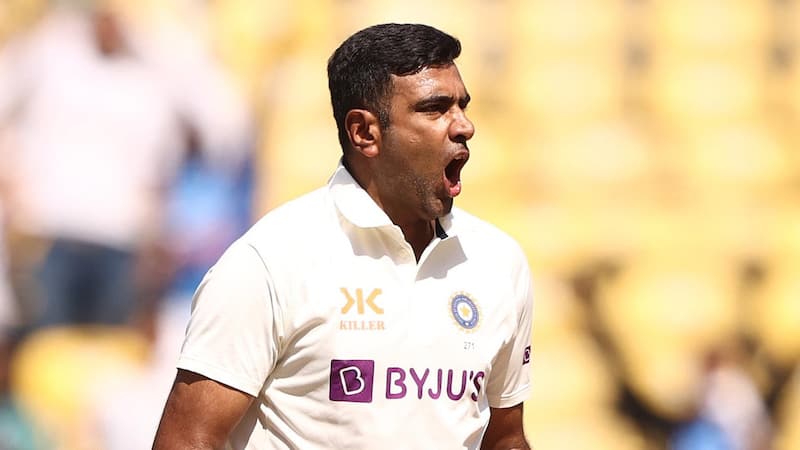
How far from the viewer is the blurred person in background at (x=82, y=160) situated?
584cm

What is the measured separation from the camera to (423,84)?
7.38 feet

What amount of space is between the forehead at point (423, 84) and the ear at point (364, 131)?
66 millimetres

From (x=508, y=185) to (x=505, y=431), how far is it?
155 inches

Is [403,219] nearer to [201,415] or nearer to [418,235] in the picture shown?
[418,235]

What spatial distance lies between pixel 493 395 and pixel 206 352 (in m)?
0.60

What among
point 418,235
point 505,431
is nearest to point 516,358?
point 505,431

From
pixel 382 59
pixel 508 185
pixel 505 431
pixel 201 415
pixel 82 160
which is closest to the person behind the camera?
pixel 201 415

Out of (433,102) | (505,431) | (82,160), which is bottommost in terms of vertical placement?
(505,431)

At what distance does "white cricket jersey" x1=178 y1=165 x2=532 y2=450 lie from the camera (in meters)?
2.14

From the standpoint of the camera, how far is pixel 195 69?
6.07 meters

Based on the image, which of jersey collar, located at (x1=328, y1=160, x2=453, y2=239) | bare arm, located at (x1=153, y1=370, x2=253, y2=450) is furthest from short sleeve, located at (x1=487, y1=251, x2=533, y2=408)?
bare arm, located at (x1=153, y1=370, x2=253, y2=450)

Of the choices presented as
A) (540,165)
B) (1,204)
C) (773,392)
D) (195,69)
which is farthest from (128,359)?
(773,392)

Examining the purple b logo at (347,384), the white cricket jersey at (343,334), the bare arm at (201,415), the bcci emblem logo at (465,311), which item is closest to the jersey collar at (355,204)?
the white cricket jersey at (343,334)

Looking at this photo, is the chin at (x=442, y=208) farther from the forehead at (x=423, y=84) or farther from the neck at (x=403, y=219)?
the forehead at (x=423, y=84)
